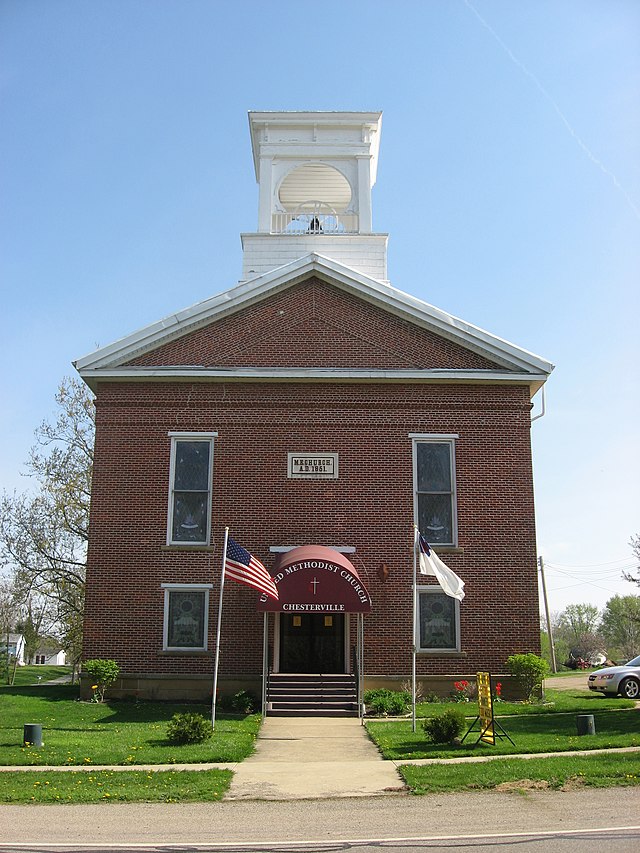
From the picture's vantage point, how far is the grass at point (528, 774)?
11.5 meters

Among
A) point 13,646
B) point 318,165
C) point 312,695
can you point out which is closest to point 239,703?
point 312,695

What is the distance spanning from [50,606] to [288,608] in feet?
72.8

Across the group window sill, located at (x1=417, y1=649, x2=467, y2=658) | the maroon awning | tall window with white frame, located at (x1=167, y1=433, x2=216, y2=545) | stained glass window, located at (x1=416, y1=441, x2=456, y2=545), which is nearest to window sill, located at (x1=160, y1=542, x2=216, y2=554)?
tall window with white frame, located at (x1=167, y1=433, x2=216, y2=545)

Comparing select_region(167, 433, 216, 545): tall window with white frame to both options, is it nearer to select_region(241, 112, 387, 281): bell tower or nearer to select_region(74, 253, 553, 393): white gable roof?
select_region(74, 253, 553, 393): white gable roof

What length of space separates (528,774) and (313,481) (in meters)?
11.1

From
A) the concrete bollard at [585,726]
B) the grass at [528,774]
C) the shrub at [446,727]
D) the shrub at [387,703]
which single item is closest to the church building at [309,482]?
the shrub at [387,703]

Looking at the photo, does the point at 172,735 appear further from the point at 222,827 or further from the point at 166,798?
the point at 222,827

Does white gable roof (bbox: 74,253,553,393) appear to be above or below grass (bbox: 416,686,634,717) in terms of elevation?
above

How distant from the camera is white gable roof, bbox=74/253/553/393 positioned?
22406mm

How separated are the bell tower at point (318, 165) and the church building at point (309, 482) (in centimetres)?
368

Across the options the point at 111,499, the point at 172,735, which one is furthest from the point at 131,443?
the point at 172,735

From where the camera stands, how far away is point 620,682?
24.1 metres

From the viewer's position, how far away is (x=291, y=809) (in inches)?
423

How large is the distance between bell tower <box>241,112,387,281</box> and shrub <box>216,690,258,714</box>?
12.2 m
